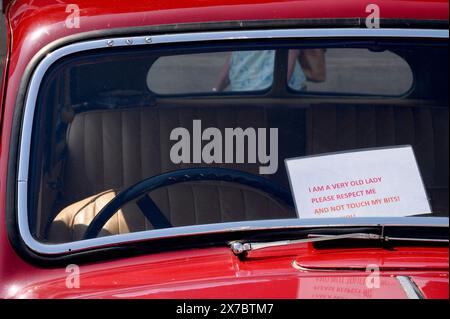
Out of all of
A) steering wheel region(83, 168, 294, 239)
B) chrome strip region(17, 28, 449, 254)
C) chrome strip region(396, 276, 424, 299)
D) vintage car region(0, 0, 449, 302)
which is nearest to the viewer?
chrome strip region(396, 276, 424, 299)

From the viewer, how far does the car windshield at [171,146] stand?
2.36 m

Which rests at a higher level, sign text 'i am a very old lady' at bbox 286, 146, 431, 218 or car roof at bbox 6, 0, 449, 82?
car roof at bbox 6, 0, 449, 82

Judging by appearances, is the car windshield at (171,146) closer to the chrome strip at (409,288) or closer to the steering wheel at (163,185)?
the steering wheel at (163,185)

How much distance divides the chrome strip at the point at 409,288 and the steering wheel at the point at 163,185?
1.20 ft

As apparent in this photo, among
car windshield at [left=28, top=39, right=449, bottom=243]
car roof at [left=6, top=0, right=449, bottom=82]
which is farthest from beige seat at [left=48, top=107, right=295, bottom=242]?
car roof at [left=6, top=0, right=449, bottom=82]

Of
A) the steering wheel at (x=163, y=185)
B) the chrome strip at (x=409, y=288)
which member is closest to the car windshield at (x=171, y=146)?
the steering wheel at (x=163, y=185)

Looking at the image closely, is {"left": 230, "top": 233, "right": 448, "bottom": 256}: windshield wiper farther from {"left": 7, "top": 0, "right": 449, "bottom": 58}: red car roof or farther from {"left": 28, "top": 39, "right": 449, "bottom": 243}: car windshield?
{"left": 7, "top": 0, "right": 449, "bottom": 58}: red car roof

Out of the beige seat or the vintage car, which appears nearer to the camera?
the vintage car

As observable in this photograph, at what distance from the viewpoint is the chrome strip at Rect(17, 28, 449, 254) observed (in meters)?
2.25

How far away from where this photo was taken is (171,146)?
2598 mm

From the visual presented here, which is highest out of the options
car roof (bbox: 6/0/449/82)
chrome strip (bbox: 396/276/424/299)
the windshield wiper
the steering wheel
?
car roof (bbox: 6/0/449/82)

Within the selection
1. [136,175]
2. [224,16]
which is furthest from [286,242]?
[224,16]
